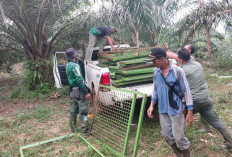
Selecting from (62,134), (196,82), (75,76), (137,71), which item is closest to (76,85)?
(75,76)

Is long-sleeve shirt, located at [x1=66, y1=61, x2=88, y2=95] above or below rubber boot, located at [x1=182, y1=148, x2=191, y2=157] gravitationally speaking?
above

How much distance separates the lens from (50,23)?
856 centimetres

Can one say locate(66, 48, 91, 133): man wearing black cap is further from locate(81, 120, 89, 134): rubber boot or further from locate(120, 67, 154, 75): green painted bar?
locate(120, 67, 154, 75): green painted bar

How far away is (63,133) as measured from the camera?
4691mm

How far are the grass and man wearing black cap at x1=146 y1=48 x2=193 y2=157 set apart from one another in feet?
2.64

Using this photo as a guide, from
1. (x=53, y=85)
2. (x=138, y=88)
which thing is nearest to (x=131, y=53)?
(x=138, y=88)

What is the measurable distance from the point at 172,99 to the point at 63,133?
113 inches

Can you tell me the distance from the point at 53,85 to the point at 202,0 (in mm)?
7189

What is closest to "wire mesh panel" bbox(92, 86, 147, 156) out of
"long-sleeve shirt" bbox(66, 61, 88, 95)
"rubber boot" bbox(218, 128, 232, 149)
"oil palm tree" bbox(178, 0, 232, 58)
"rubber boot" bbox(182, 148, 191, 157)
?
"long-sleeve shirt" bbox(66, 61, 88, 95)

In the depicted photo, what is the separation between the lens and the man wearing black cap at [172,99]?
279 cm

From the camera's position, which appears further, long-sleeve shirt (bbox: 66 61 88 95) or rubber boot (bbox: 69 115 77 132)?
rubber boot (bbox: 69 115 77 132)

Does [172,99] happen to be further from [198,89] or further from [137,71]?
[137,71]

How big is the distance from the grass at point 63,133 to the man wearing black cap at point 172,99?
31.7 inches

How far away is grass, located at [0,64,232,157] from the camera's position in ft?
12.0
